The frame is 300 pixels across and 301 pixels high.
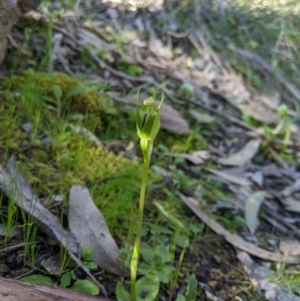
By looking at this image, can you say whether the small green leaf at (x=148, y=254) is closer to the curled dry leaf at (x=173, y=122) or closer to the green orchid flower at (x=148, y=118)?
the green orchid flower at (x=148, y=118)

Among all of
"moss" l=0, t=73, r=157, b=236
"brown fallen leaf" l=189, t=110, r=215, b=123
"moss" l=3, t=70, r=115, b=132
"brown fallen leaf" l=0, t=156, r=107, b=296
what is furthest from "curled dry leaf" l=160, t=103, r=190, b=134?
"brown fallen leaf" l=0, t=156, r=107, b=296

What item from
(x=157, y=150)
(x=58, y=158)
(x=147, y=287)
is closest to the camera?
(x=147, y=287)

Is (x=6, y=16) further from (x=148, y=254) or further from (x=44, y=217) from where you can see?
(x=148, y=254)

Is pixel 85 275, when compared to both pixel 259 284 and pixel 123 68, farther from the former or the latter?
pixel 123 68

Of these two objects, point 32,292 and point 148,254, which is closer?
point 32,292

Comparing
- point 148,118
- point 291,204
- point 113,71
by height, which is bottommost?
point 291,204

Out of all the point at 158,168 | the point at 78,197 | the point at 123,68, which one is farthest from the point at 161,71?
the point at 78,197

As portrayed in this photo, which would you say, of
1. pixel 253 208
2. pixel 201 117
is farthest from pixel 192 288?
pixel 201 117

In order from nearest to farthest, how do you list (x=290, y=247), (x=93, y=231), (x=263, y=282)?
(x=93, y=231), (x=263, y=282), (x=290, y=247)
